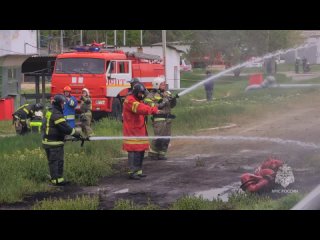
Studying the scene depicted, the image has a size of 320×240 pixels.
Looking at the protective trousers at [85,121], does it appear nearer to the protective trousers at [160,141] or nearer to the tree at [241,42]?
the protective trousers at [160,141]

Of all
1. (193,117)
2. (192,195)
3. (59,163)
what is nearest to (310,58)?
(193,117)

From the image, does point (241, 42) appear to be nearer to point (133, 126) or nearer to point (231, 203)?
point (133, 126)

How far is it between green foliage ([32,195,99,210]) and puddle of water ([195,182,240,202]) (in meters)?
1.38

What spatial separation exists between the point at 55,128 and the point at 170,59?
208 inches

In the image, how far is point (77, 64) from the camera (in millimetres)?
12781

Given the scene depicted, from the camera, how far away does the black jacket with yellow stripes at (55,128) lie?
7871 mm

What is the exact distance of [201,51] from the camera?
10.6m

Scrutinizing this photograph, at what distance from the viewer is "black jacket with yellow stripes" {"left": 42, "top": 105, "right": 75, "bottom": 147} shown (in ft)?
25.8

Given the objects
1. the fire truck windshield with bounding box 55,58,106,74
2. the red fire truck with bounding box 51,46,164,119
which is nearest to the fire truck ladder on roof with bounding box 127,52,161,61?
the red fire truck with bounding box 51,46,164,119

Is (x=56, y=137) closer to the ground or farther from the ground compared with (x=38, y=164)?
farther from the ground

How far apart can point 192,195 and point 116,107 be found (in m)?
4.64

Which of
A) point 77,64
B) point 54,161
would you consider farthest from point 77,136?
point 77,64

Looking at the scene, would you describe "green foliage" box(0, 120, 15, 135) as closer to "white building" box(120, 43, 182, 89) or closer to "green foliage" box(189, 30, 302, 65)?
"white building" box(120, 43, 182, 89)

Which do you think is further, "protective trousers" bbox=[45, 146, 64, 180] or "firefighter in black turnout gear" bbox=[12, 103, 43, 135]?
"firefighter in black turnout gear" bbox=[12, 103, 43, 135]
